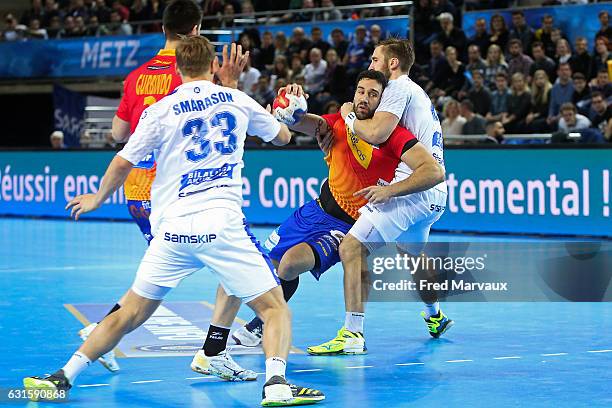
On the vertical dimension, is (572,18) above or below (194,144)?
above

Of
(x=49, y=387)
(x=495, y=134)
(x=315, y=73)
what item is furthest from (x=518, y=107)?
(x=49, y=387)

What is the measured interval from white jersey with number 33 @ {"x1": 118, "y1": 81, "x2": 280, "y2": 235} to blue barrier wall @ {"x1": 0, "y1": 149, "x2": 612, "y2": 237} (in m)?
9.91

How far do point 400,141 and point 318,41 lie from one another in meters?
14.6

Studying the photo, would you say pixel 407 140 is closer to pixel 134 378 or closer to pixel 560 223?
pixel 134 378

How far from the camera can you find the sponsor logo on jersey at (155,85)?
7797 mm

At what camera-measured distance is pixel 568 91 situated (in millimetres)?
17969

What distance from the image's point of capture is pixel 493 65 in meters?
19.7

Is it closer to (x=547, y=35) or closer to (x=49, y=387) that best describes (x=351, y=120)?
(x=49, y=387)

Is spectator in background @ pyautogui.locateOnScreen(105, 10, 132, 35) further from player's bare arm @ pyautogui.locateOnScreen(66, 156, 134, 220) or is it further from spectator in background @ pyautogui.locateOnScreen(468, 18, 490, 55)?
player's bare arm @ pyautogui.locateOnScreen(66, 156, 134, 220)

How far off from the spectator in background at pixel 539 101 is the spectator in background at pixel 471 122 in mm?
759

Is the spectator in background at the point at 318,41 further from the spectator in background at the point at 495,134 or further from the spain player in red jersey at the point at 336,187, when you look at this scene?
the spain player in red jersey at the point at 336,187

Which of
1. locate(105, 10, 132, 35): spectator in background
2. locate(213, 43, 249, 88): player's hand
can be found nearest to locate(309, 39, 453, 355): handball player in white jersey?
locate(213, 43, 249, 88): player's hand

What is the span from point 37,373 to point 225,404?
1501mm

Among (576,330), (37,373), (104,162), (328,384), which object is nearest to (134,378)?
(37,373)
